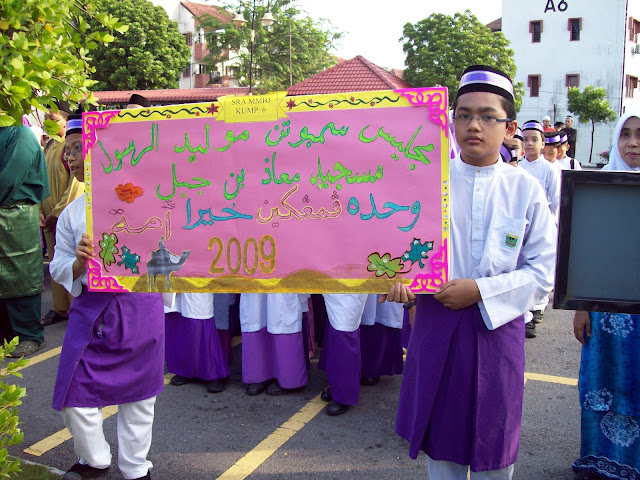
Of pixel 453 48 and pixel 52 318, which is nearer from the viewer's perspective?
pixel 52 318

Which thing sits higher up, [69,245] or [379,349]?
[69,245]

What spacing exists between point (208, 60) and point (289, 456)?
33433 millimetres

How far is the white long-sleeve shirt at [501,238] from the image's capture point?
7.82 feet

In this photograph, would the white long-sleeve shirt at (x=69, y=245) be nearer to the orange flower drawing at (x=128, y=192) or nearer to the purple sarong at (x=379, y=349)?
the orange flower drawing at (x=128, y=192)

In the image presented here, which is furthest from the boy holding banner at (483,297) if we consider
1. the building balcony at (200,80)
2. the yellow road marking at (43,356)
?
the building balcony at (200,80)

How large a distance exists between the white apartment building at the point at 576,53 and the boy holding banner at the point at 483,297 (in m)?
41.2

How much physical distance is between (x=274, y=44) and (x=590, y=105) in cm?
Result: 1874

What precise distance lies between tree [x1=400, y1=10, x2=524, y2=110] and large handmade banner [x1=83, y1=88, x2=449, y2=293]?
32.1 metres

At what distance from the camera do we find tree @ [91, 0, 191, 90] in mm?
32281

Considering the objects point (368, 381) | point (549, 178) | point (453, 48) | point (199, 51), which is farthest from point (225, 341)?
point (199, 51)

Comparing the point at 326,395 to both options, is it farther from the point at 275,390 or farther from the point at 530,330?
the point at 530,330

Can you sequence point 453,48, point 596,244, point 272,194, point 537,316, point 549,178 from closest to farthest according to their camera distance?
point 596,244 < point 272,194 < point 537,316 < point 549,178 < point 453,48

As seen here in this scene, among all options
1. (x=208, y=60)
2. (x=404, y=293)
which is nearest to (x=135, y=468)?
(x=404, y=293)

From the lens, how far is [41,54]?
6.79 feet
